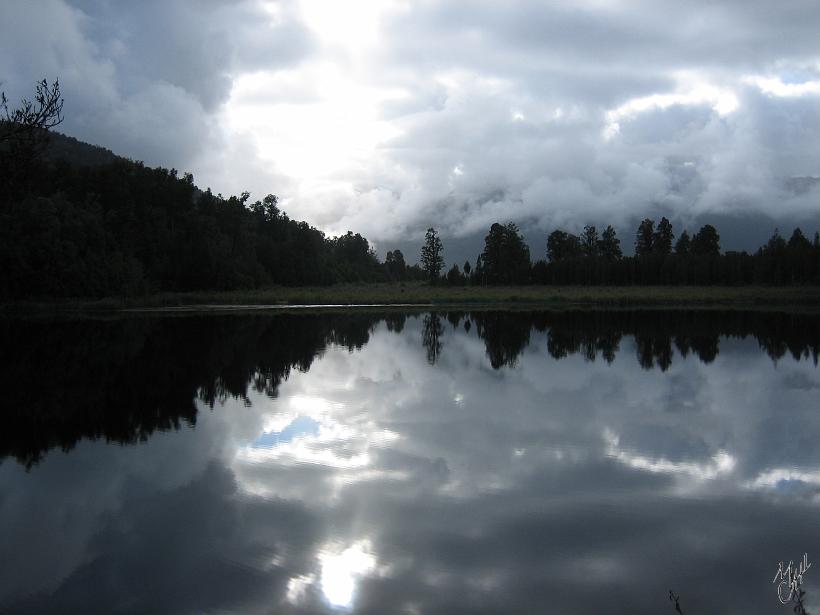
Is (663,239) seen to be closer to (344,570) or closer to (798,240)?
(798,240)

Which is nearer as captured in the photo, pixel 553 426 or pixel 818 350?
pixel 553 426

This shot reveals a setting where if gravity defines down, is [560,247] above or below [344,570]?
above

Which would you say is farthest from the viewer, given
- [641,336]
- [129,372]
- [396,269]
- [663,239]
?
[396,269]

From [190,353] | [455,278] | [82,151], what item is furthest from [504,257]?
[190,353]

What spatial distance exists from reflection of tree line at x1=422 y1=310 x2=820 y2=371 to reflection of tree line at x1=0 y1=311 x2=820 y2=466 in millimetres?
62

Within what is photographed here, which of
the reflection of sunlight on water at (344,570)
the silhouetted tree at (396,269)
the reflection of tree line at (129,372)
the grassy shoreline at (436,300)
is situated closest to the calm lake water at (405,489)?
the reflection of sunlight on water at (344,570)

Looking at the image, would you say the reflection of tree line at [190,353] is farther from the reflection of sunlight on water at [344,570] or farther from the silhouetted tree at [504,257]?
the silhouetted tree at [504,257]

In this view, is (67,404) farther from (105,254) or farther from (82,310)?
(105,254)

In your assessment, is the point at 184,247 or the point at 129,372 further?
the point at 184,247

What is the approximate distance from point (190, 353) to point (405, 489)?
1828 centimetres

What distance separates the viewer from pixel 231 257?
84625mm

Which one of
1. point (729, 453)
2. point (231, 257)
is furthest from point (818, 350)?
point (231, 257)

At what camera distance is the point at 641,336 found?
110 feet

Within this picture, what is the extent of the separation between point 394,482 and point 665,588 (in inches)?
168
